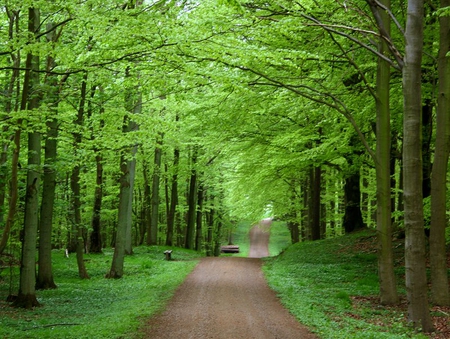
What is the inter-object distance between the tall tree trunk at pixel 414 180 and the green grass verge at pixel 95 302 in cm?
542

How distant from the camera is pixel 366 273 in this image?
1512 cm

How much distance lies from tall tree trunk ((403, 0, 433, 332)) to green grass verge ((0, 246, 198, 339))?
542 centimetres

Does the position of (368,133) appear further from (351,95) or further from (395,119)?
(351,95)

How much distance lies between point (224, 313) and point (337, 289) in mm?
4281

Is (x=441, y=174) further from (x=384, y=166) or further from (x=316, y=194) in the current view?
(x=316, y=194)

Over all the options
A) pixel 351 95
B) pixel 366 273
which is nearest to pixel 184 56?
pixel 351 95

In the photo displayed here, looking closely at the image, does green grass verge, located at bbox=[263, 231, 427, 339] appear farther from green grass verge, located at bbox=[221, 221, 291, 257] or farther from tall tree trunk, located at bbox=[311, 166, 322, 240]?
green grass verge, located at bbox=[221, 221, 291, 257]

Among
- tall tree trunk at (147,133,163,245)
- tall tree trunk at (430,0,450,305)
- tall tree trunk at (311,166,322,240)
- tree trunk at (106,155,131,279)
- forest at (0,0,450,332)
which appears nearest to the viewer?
forest at (0,0,450,332)

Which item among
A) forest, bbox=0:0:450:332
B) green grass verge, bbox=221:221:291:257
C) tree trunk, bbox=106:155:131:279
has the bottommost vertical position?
green grass verge, bbox=221:221:291:257

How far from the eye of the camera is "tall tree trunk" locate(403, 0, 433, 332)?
27.9 feet

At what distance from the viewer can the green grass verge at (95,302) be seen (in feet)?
27.6

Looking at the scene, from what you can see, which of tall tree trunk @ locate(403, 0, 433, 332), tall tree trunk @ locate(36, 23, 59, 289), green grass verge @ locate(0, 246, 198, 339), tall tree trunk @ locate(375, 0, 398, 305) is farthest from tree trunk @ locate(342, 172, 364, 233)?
tall tree trunk @ locate(36, 23, 59, 289)

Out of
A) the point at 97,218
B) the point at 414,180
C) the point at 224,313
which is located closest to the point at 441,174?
the point at 414,180

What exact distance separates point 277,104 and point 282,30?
228 inches
